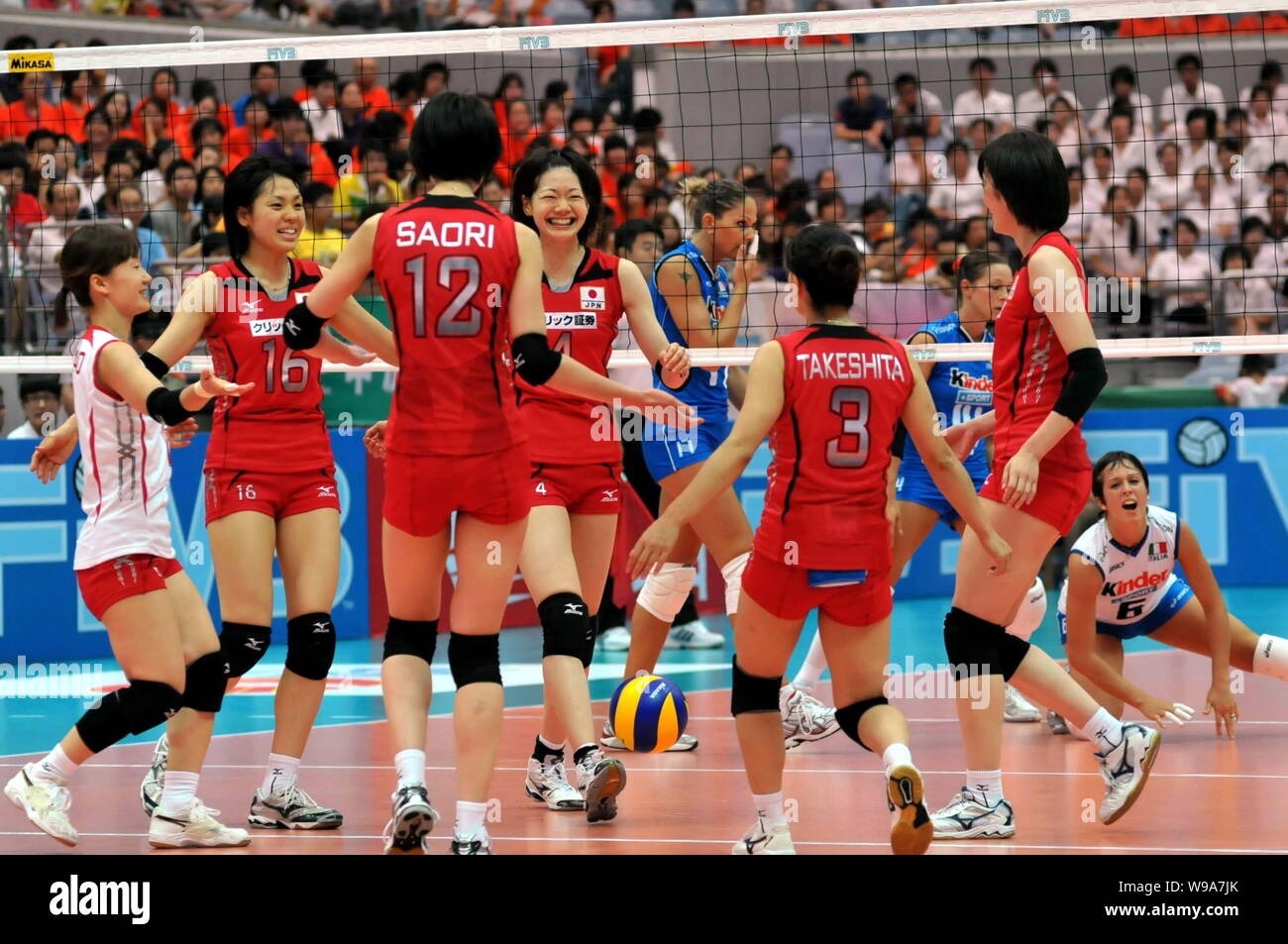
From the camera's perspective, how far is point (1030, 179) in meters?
5.19

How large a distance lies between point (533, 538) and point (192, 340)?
4.50 ft

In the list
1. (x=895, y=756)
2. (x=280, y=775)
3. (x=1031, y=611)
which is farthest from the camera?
(x=1031, y=611)

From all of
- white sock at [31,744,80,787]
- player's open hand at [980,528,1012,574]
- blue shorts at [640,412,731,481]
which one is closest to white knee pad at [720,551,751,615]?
blue shorts at [640,412,731,481]

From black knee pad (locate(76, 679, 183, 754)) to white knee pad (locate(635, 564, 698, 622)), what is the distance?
2.44 m

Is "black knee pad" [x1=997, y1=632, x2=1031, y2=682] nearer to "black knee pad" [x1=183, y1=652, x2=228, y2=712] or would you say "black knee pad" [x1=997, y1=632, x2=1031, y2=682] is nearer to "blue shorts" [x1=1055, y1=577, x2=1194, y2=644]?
"blue shorts" [x1=1055, y1=577, x2=1194, y2=644]

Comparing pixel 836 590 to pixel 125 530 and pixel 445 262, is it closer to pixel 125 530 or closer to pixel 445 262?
pixel 445 262

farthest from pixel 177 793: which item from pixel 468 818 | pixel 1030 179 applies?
pixel 1030 179

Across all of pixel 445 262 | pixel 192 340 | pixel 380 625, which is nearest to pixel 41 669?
pixel 380 625

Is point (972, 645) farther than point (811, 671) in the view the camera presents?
No

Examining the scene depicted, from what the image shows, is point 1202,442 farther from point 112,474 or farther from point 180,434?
point 112,474

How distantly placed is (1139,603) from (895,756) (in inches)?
118

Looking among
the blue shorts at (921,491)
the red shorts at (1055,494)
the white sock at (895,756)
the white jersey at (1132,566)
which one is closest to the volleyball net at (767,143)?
the blue shorts at (921,491)

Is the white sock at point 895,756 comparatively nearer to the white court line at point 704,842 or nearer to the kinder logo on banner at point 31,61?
the white court line at point 704,842
